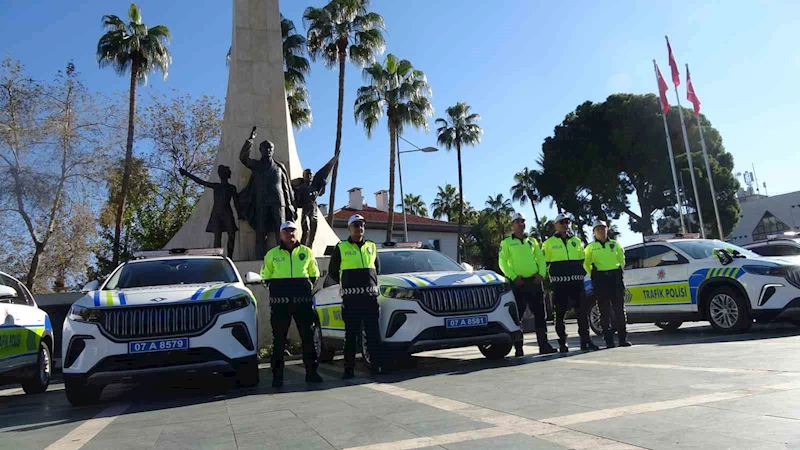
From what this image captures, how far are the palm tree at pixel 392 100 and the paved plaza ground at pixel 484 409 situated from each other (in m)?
25.2

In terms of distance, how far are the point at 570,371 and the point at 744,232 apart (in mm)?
64895

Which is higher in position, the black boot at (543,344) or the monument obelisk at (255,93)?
the monument obelisk at (255,93)

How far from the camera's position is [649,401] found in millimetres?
4559

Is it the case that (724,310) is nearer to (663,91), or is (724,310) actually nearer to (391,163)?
(663,91)

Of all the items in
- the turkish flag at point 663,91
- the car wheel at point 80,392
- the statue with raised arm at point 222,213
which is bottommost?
the car wheel at point 80,392

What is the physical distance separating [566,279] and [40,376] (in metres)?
7.41

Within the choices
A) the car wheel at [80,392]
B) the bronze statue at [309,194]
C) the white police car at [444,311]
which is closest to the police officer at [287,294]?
the white police car at [444,311]

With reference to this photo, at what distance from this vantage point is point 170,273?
7.68m

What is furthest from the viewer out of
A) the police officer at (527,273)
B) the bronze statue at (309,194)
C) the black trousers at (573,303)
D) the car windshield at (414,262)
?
the bronze statue at (309,194)

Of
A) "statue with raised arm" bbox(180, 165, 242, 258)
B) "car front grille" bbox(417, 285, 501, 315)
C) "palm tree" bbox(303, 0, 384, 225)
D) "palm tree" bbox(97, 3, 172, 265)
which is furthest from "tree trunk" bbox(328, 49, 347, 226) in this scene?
"car front grille" bbox(417, 285, 501, 315)

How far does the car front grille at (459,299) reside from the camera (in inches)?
288

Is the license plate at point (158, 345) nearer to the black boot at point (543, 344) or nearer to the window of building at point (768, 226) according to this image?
the black boot at point (543, 344)

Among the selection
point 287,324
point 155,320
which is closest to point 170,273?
point 155,320

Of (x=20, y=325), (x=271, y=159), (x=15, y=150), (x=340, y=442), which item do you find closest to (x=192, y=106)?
(x=15, y=150)
